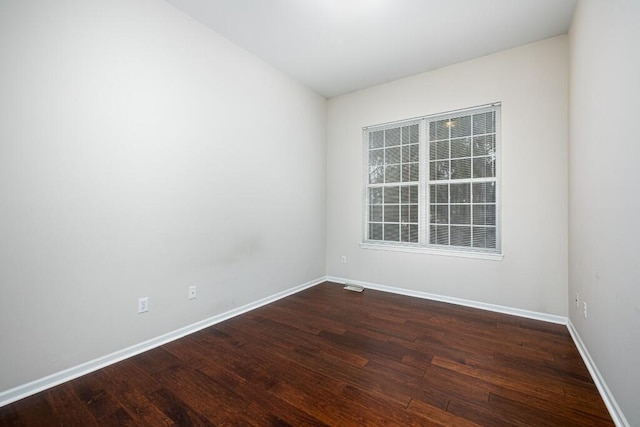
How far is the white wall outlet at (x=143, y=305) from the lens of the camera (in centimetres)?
217

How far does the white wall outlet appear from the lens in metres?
2.17

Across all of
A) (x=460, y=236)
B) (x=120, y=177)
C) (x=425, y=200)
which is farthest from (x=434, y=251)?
(x=120, y=177)

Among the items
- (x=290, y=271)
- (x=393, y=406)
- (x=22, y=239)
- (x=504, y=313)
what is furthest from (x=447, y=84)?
(x=22, y=239)

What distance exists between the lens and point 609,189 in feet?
5.17

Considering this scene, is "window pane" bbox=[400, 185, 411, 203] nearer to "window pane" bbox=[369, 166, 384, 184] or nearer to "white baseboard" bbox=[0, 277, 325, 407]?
"window pane" bbox=[369, 166, 384, 184]

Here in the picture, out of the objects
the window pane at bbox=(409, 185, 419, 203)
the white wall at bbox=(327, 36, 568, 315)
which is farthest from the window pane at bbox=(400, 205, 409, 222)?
the white wall at bbox=(327, 36, 568, 315)

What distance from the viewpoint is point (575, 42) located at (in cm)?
233

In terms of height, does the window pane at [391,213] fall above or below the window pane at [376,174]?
below

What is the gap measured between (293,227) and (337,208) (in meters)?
0.86

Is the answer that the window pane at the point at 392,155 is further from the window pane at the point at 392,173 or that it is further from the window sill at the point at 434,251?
the window sill at the point at 434,251

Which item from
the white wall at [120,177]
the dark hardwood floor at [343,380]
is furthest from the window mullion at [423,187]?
the white wall at [120,177]

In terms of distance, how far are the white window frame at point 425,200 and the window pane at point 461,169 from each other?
0.10 meters

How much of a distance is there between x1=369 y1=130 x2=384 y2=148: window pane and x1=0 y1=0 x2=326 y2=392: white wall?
1.55 m

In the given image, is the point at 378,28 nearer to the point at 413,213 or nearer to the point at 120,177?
the point at 413,213
